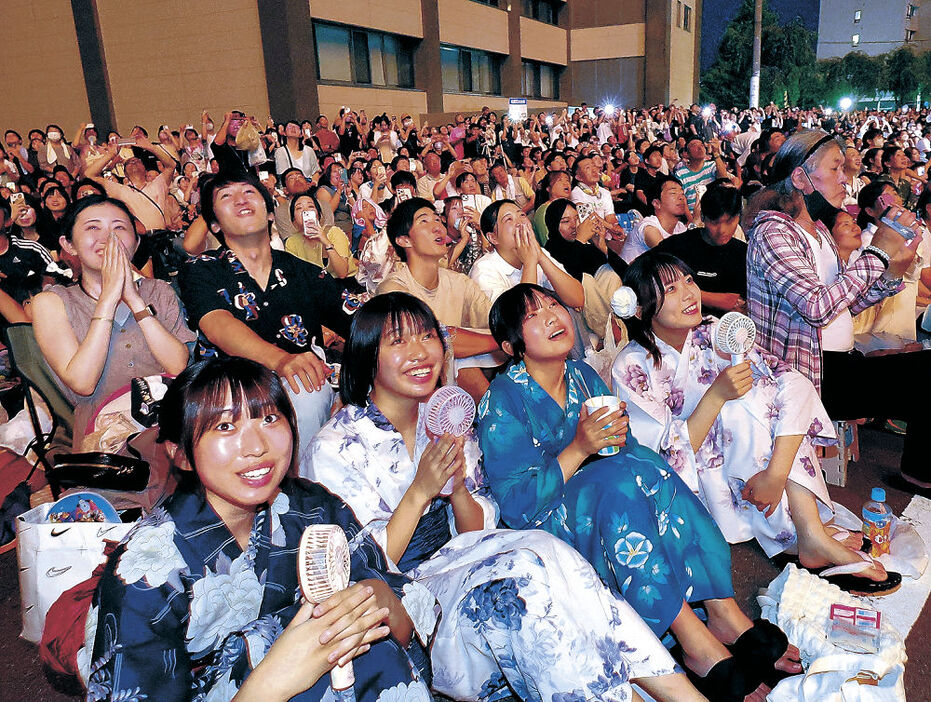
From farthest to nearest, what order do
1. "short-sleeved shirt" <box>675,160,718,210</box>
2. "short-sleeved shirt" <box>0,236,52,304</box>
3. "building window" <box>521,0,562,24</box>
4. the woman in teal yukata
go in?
"building window" <box>521,0,562,24</box>, "short-sleeved shirt" <box>675,160,718,210</box>, "short-sleeved shirt" <box>0,236,52,304</box>, the woman in teal yukata

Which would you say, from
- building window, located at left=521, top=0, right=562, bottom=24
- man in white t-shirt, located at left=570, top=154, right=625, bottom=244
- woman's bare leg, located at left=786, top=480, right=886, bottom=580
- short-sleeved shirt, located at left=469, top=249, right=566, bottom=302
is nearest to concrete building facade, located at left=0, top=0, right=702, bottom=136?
building window, located at left=521, top=0, right=562, bottom=24

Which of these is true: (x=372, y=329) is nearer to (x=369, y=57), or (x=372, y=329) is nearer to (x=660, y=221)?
(x=660, y=221)

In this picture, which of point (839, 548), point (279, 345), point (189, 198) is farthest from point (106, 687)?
point (189, 198)

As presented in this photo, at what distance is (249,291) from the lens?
309 centimetres

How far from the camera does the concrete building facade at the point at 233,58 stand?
52.4 feet

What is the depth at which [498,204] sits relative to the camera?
4.16 metres

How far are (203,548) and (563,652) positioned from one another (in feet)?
3.14

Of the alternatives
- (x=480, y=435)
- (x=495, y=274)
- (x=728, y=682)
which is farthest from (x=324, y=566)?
(x=495, y=274)

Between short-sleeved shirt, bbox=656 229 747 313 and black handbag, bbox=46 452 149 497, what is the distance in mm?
3487

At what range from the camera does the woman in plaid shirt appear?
317 cm

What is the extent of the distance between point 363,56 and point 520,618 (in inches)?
748

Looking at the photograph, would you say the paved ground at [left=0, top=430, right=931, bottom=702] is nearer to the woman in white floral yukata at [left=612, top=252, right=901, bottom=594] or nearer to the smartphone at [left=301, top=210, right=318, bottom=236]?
the woman in white floral yukata at [left=612, top=252, right=901, bottom=594]

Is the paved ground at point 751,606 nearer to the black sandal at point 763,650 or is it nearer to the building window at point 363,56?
the black sandal at point 763,650

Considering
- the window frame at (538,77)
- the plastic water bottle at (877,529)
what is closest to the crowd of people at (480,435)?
the plastic water bottle at (877,529)
